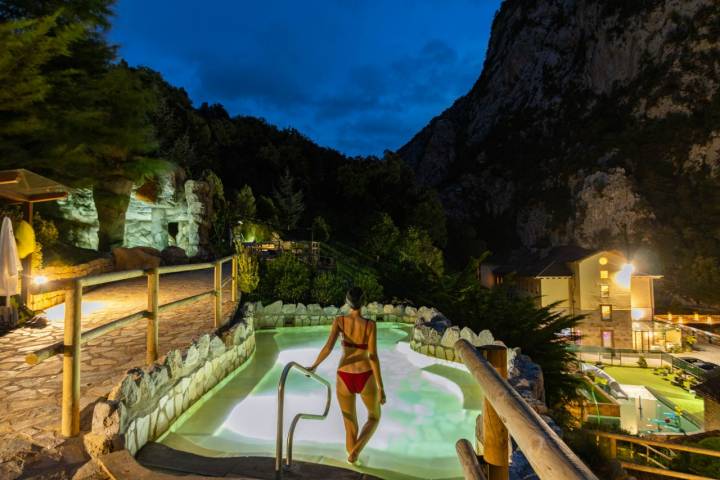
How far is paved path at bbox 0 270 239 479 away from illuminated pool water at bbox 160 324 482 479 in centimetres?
92

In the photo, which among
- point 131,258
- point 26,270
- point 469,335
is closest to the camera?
point 469,335

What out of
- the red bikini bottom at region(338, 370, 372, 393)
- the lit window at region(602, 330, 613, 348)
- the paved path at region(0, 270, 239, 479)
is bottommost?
the lit window at region(602, 330, 613, 348)

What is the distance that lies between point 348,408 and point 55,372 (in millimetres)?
3677

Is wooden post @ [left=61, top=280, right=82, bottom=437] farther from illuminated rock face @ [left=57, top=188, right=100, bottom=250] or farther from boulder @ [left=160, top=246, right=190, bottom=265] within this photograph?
boulder @ [left=160, top=246, right=190, bottom=265]

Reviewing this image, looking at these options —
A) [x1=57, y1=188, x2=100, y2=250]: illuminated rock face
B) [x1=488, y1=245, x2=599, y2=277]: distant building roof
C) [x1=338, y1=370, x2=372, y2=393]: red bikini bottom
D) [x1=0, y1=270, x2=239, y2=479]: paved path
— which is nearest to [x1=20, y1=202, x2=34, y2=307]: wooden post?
[x1=0, y1=270, x2=239, y2=479]: paved path

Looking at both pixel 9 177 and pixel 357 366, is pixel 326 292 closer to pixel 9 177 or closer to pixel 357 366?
pixel 9 177

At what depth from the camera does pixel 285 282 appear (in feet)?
33.3

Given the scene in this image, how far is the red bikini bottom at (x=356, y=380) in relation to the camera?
3131 mm

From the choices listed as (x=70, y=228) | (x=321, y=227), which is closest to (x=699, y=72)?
(x=321, y=227)

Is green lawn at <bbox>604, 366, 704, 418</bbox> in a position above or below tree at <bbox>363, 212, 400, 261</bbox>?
below

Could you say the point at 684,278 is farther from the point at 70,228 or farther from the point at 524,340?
the point at 70,228

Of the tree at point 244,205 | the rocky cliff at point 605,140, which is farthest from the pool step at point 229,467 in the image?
the rocky cliff at point 605,140

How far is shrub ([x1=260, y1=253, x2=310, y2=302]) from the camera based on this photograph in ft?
33.3

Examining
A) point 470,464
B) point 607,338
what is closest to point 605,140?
point 607,338
